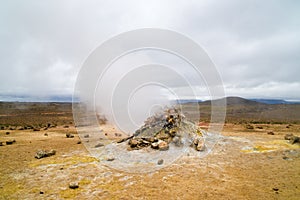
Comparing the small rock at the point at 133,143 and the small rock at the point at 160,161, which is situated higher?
the small rock at the point at 133,143

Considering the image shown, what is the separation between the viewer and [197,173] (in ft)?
32.0

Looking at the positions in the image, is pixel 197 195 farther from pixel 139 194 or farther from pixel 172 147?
pixel 172 147

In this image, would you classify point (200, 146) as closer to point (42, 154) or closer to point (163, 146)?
point (163, 146)

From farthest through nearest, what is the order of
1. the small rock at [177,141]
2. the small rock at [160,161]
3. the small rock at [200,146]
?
the small rock at [177,141] < the small rock at [200,146] < the small rock at [160,161]

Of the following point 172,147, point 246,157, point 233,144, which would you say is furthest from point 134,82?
point 246,157

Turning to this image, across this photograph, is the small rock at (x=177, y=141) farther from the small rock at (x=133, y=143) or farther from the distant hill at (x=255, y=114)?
the distant hill at (x=255, y=114)

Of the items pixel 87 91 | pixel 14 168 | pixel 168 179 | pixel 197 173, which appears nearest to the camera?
pixel 168 179

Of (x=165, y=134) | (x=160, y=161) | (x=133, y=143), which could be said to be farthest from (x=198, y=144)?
(x=133, y=143)

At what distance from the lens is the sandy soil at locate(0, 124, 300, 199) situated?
300 inches

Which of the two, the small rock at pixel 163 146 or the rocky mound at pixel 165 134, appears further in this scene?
the rocky mound at pixel 165 134

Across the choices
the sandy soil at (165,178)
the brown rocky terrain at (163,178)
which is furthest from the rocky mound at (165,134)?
the sandy soil at (165,178)

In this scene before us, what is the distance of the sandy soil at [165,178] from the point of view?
7.62 meters

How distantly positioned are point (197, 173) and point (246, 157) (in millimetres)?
4319

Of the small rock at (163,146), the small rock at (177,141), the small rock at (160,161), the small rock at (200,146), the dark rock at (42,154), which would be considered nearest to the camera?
the small rock at (160,161)
